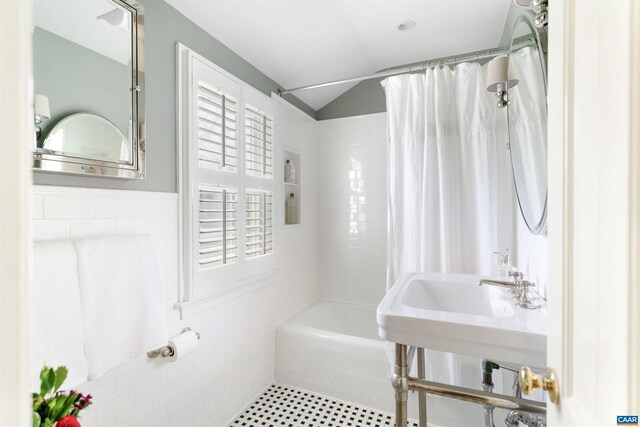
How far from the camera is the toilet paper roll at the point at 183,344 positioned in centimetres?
135

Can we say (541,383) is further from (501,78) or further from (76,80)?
(76,80)

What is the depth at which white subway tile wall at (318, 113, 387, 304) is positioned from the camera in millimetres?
2658

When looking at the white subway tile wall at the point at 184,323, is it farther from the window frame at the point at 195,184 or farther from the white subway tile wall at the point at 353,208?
the white subway tile wall at the point at 353,208

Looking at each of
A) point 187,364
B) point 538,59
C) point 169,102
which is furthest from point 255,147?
point 538,59

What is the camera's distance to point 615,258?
14.2 inches

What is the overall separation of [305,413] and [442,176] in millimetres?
1681

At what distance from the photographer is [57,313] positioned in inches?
36.7

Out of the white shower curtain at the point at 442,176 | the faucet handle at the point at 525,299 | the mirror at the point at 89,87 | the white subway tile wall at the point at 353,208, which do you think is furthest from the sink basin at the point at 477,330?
the white subway tile wall at the point at 353,208

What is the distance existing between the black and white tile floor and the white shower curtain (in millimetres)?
492

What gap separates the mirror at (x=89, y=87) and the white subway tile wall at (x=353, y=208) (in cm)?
178

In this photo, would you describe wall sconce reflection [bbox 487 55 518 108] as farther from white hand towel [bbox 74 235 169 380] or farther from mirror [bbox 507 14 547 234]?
white hand towel [bbox 74 235 169 380]

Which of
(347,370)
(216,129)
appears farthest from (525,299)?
(216,129)

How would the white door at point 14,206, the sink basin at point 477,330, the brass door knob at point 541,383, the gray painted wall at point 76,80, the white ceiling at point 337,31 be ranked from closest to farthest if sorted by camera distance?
the white door at point 14,206
the brass door knob at point 541,383
the sink basin at point 477,330
the gray painted wall at point 76,80
the white ceiling at point 337,31

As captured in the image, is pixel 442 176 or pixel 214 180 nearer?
pixel 214 180
